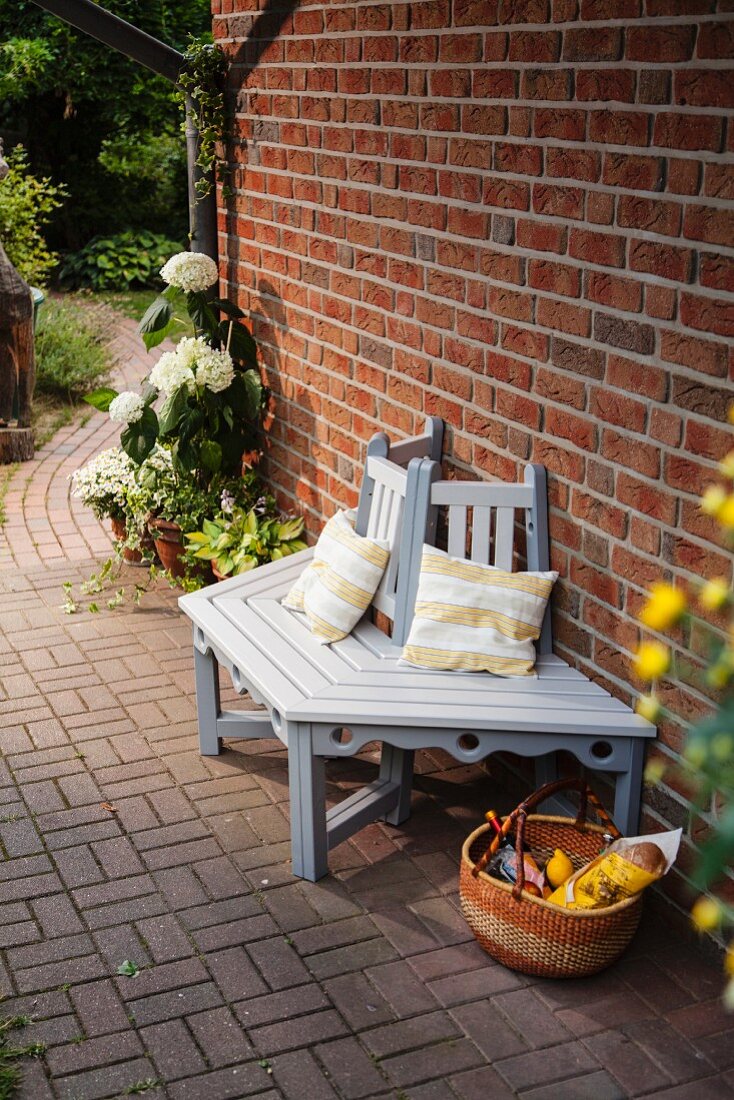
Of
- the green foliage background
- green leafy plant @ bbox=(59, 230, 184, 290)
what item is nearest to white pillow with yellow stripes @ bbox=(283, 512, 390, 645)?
green leafy plant @ bbox=(59, 230, 184, 290)

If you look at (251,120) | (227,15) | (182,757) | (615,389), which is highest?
(227,15)

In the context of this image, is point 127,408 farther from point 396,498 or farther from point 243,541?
point 396,498

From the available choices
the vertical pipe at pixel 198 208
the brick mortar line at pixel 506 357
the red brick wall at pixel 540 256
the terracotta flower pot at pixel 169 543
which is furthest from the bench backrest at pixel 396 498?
the vertical pipe at pixel 198 208

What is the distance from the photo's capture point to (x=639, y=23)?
3.24 metres

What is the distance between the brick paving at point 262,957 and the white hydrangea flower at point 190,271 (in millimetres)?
1927

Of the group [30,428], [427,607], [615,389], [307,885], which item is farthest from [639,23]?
[30,428]

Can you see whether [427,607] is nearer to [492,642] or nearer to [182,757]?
[492,642]

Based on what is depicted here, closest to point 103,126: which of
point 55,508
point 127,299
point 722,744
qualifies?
point 127,299

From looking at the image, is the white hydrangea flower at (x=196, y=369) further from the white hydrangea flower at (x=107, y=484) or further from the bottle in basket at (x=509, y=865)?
the bottle in basket at (x=509, y=865)

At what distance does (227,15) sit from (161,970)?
4.21 m

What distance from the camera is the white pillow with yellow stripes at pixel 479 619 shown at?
12.5ft

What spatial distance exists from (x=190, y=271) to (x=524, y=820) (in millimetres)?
3133

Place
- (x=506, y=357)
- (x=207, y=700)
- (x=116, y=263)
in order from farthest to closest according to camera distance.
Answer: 1. (x=116, y=263)
2. (x=207, y=700)
3. (x=506, y=357)

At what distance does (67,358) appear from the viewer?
384 inches
